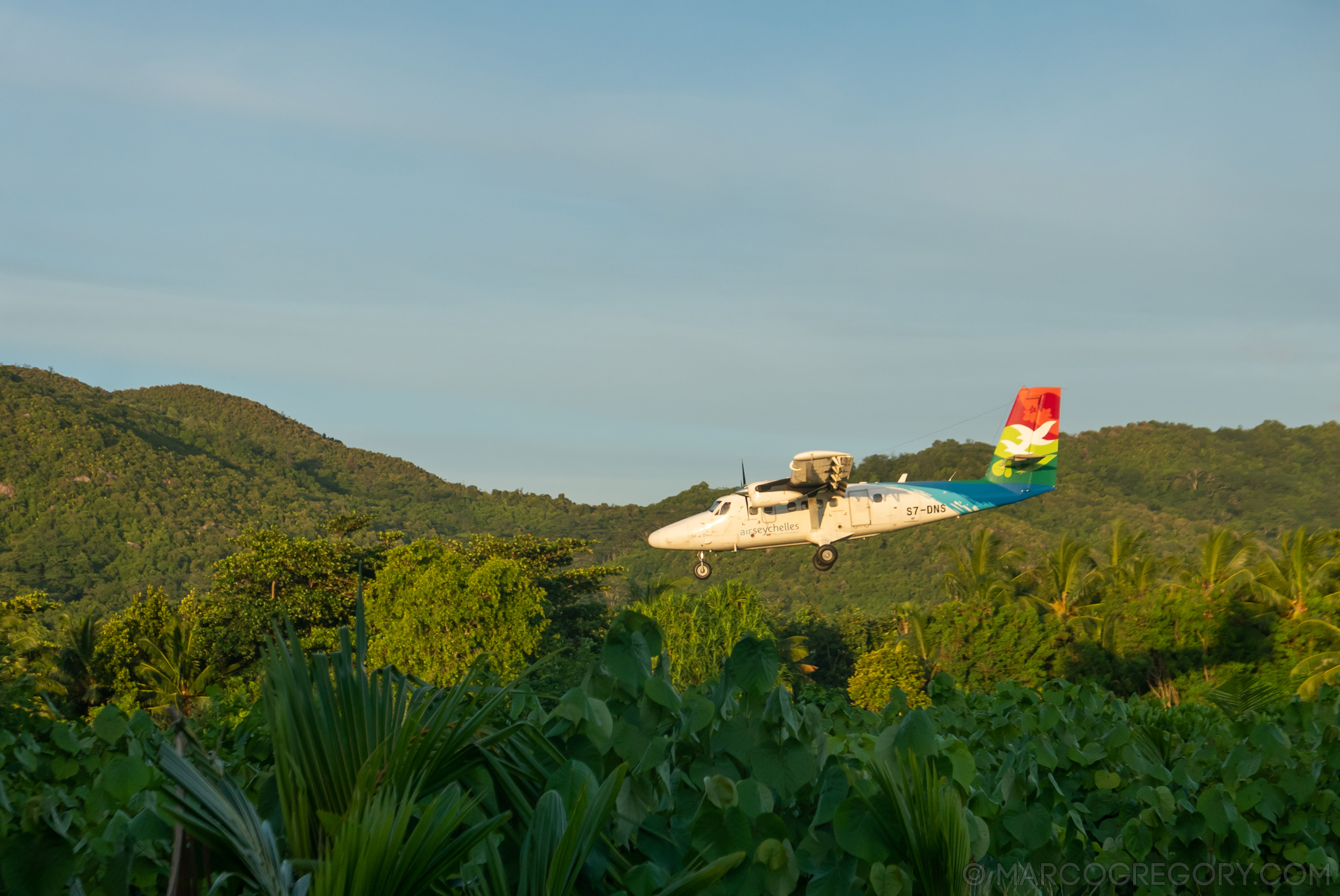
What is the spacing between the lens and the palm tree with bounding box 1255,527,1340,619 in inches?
1783

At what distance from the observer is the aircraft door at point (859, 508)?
31.2m

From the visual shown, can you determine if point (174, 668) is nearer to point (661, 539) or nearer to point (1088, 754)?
point (661, 539)

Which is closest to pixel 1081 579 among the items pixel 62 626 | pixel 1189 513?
pixel 62 626

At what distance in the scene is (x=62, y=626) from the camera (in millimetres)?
51188

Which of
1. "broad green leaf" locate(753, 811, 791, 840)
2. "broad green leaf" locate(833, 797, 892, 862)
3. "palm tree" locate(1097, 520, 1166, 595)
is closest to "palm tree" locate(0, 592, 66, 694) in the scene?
"broad green leaf" locate(753, 811, 791, 840)

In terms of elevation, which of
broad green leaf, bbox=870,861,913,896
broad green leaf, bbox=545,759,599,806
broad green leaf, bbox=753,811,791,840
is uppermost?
broad green leaf, bbox=545,759,599,806

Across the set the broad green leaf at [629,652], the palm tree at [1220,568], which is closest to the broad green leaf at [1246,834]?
the broad green leaf at [629,652]

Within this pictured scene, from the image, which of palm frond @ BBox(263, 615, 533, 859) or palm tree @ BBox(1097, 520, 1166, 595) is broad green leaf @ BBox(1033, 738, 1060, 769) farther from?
palm tree @ BBox(1097, 520, 1166, 595)

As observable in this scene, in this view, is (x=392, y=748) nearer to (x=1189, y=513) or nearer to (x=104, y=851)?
(x=104, y=851)

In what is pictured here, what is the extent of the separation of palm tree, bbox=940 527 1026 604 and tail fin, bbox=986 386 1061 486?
78.7 ft

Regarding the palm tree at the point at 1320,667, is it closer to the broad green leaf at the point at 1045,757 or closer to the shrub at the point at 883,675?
the shrub at the point at 883,675

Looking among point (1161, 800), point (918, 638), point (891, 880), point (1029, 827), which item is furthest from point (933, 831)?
point (918, 638)

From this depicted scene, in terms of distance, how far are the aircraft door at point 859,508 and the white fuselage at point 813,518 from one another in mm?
17

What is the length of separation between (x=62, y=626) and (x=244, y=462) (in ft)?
449
